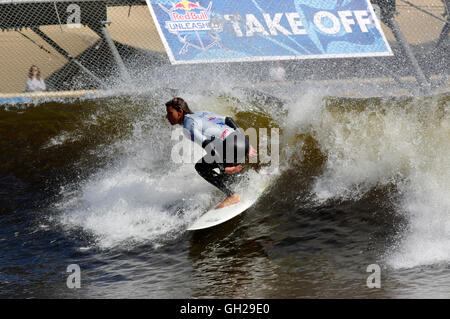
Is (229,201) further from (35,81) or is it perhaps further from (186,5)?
(35,81)

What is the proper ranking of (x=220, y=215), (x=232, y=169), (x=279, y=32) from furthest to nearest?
1. (x=279, y=32)
2. (x=220, y=215)
3. (x=232, y=169)

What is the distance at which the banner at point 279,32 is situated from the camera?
8914 millimetres

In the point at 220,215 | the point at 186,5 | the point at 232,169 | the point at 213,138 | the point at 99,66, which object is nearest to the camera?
the point at 213,138

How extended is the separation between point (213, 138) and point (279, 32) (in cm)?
434

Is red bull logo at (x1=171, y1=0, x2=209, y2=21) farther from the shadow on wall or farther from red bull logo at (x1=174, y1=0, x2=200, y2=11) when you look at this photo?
the shadow on wall

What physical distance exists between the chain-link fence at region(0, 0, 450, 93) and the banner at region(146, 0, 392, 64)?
0.24 m

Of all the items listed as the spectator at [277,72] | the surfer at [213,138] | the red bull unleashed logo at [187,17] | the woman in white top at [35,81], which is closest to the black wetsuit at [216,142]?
the surfer at [213,138]

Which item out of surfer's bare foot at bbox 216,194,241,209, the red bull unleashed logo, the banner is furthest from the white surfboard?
the red bull unleashed logo

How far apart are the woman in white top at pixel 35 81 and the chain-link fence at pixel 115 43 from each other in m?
0.11

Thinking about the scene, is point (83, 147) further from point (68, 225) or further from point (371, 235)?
point (371, 235)

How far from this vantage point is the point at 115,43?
31.9 feet

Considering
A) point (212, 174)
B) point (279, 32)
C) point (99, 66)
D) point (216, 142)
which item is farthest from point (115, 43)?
point (216, 142)

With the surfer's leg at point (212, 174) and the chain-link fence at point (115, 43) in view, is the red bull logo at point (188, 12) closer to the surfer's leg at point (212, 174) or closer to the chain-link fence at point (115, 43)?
the chain-link fence at point (115, 43)

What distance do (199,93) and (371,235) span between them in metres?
4.47
